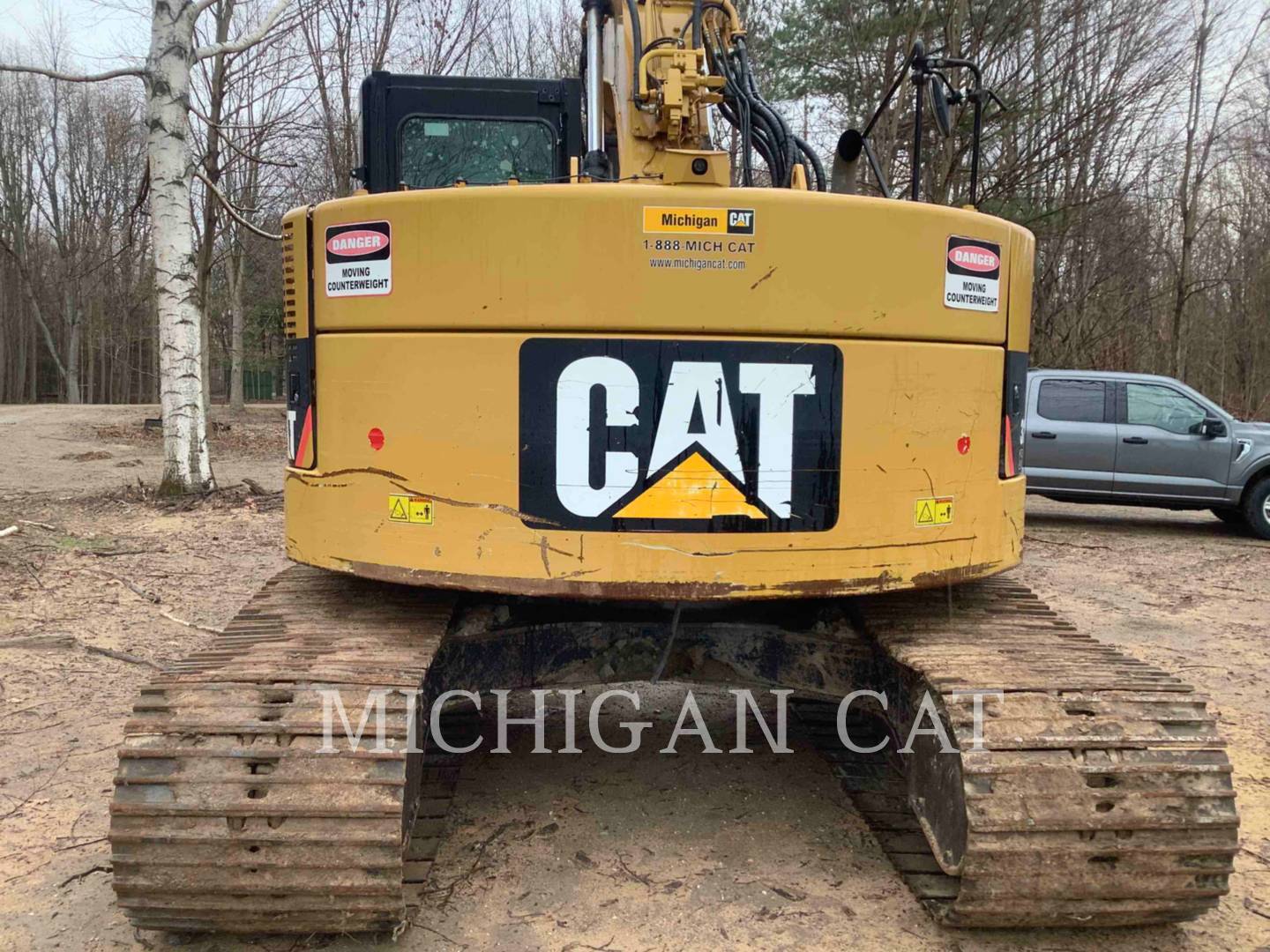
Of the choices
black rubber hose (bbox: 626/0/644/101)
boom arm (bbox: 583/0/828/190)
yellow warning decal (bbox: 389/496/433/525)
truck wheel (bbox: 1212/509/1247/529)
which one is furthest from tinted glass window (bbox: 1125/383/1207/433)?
yellow warning decal (bbox: 389/496/433/525)

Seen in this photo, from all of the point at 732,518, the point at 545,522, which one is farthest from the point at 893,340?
the point at 545,522

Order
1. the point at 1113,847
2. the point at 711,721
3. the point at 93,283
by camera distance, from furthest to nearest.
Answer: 1. the point at 93,283
2. the point at 711,721
3. the point at 1113,847

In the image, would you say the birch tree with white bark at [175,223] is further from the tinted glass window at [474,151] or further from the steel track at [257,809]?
the steel track at [257,809]

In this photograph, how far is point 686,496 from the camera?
2883 mm

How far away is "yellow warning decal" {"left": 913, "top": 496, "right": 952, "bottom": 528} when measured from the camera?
304 centimetres

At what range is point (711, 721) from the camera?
476 cm

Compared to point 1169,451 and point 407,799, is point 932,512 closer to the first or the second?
point 407,799

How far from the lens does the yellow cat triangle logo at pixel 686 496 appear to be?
9.43 ft

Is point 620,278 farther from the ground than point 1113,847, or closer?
farther from the ground

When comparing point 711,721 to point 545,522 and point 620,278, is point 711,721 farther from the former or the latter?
point 620,278

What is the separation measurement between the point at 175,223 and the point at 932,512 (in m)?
9.14

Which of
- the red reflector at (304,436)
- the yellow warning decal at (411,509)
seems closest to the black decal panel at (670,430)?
the yellow warning decal at (411,509)

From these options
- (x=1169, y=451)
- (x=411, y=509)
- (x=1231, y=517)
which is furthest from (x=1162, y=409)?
(x=411, y=509)

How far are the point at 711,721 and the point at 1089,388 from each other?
8259 mm
